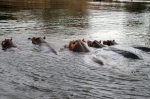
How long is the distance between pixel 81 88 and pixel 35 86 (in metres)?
1.83

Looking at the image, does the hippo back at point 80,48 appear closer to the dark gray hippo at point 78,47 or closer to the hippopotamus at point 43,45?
the dark gray hippo at point 78,47

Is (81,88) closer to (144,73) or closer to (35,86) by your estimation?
(35,86)

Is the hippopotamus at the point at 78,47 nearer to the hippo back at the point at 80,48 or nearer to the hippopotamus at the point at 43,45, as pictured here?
the hippo back at the point at 80,48

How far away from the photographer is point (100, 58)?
45.4 feet

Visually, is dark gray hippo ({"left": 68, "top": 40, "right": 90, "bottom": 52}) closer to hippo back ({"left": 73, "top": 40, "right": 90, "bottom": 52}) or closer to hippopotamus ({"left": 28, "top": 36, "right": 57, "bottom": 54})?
hippo back ({"left": 73, "top": 40, "right": 90, "bottom": 52})

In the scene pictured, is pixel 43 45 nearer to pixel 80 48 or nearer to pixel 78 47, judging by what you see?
pixel 78 47

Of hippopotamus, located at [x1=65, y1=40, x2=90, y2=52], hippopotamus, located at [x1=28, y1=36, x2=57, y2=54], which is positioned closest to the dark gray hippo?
hippopotamus, located at [x1=65, y1=40, x2=90, y2=52]

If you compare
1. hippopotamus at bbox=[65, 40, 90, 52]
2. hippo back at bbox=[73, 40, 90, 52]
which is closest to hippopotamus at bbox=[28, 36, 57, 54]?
hippopotamus at bbox=[65, 40, 90, 52]

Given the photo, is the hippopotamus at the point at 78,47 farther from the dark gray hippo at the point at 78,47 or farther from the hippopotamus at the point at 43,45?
the hippopotamus at the point at 43,45

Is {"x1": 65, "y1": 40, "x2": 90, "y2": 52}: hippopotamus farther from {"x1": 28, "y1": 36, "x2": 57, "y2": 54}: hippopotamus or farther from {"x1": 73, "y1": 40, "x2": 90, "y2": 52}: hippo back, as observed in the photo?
{"x1": 28, "y1": 36, "x2": 57, "y2": 54}: hippopotamus

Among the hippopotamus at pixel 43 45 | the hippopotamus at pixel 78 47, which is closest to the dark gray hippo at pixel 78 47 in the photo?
the hippopotamus at pixel 78 47

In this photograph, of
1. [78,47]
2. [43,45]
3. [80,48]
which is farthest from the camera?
[43,45]

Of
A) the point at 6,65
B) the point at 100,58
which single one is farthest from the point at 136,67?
the point at 6,65

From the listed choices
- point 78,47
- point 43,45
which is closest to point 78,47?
point 78,47
